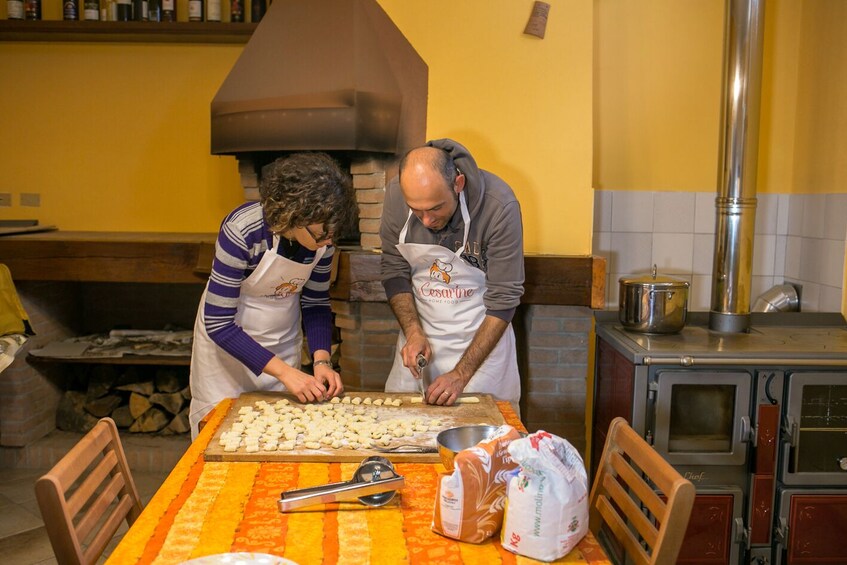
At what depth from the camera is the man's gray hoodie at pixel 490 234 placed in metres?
2.26

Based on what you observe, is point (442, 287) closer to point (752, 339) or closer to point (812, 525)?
point (752, 339)

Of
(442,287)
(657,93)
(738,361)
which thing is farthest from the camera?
(657,93)

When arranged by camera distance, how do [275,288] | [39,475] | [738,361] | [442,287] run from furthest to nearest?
[39,475] < [738,361] < [442,287] < [275,288]

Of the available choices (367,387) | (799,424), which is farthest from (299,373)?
(799,424)

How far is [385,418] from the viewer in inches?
75.1

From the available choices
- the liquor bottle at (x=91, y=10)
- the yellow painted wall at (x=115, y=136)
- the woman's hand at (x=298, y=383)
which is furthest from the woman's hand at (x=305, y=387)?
the liquor bottle at (x=91, y=10)

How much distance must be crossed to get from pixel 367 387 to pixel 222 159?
5.00 ft

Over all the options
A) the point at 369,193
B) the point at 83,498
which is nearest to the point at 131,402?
the point at 369,193

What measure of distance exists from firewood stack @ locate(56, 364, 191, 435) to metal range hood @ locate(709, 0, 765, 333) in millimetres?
2520

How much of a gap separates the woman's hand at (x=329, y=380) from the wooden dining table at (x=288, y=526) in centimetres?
49

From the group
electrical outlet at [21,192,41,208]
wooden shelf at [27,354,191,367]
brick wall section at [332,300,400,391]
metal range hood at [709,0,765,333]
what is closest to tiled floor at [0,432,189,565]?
wooden shelf at [27,354,191,367]

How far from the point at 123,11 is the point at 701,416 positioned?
313 centimetres

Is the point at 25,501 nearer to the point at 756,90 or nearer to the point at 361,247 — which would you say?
the point at 361,247

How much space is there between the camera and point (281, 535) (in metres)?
1.31
